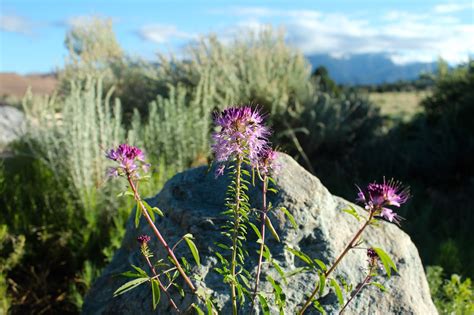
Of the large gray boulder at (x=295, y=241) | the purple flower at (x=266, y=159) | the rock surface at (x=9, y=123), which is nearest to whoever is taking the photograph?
the purple flower at (x=266, y=159)

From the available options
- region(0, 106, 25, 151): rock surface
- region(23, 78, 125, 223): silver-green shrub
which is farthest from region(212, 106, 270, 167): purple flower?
region(0, 106, 25, 151): rock surface

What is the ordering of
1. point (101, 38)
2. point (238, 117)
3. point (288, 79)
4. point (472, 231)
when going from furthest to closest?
point (101, 38), point (288, 79), point (472, 231), point (238, 117)

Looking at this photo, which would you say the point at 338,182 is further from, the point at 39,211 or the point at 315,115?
the point at 39,211

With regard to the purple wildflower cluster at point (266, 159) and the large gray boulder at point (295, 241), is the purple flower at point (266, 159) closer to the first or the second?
the purple wildflower cluster at point (266, 159)

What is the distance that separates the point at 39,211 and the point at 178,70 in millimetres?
4720

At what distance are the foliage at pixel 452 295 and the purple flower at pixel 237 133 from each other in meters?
2.23

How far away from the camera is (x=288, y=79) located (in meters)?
8.80

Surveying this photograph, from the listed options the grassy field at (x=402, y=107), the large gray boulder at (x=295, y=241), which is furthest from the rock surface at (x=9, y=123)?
the grassy field at (x=402, y=107)

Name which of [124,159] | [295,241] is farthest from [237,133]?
[295,241]

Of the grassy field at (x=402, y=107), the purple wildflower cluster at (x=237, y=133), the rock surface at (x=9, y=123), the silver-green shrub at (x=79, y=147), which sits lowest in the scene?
the grassy field at (x=402, y=107)

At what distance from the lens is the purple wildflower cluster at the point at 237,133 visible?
5.76ft

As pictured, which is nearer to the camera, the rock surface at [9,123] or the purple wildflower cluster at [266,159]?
the purple wildflower cluster at [266,159]

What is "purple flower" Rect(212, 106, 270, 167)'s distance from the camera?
1.75 meters

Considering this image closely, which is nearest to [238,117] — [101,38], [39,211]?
[39,211]
